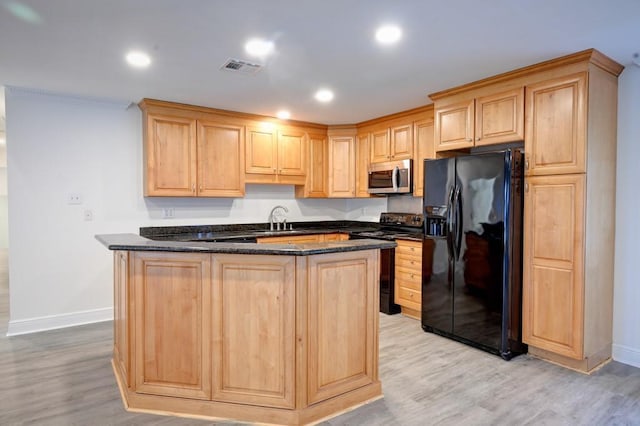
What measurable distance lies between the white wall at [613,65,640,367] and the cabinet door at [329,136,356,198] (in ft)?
9.68

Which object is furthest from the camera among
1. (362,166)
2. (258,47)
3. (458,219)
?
(362,166)

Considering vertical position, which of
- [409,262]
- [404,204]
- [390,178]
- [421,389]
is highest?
[390,178]

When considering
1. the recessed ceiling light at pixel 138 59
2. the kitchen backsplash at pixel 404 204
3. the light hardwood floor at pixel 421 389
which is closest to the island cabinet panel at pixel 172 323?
the light hardwood floor at pixel 421 389

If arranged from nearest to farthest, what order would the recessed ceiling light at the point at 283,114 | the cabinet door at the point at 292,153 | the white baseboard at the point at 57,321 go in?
the white baseboard at the point at 57,321 → the recessed ceiling light at the point at 283,114 → the cabinet door at the point at 292,153

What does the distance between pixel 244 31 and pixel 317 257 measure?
58.4 inches

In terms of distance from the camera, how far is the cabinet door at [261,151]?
15.6ft

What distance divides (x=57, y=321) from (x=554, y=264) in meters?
4.61

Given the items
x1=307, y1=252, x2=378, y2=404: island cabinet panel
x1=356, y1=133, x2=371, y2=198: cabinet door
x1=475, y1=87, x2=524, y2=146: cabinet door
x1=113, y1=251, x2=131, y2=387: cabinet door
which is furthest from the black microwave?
x1=113, y1=251, x2=131, y2=387: cabinet door

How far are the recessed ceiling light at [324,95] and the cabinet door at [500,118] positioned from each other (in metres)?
1.38

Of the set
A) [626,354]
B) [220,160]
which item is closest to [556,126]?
[626,354]

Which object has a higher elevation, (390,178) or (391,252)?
(390,178)

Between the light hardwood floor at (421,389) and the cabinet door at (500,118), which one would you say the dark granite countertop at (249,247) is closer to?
the light hardwood floor at (421,389)

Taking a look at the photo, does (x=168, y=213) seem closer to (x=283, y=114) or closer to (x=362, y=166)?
(x=283, y=114)

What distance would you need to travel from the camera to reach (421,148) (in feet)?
14.5
